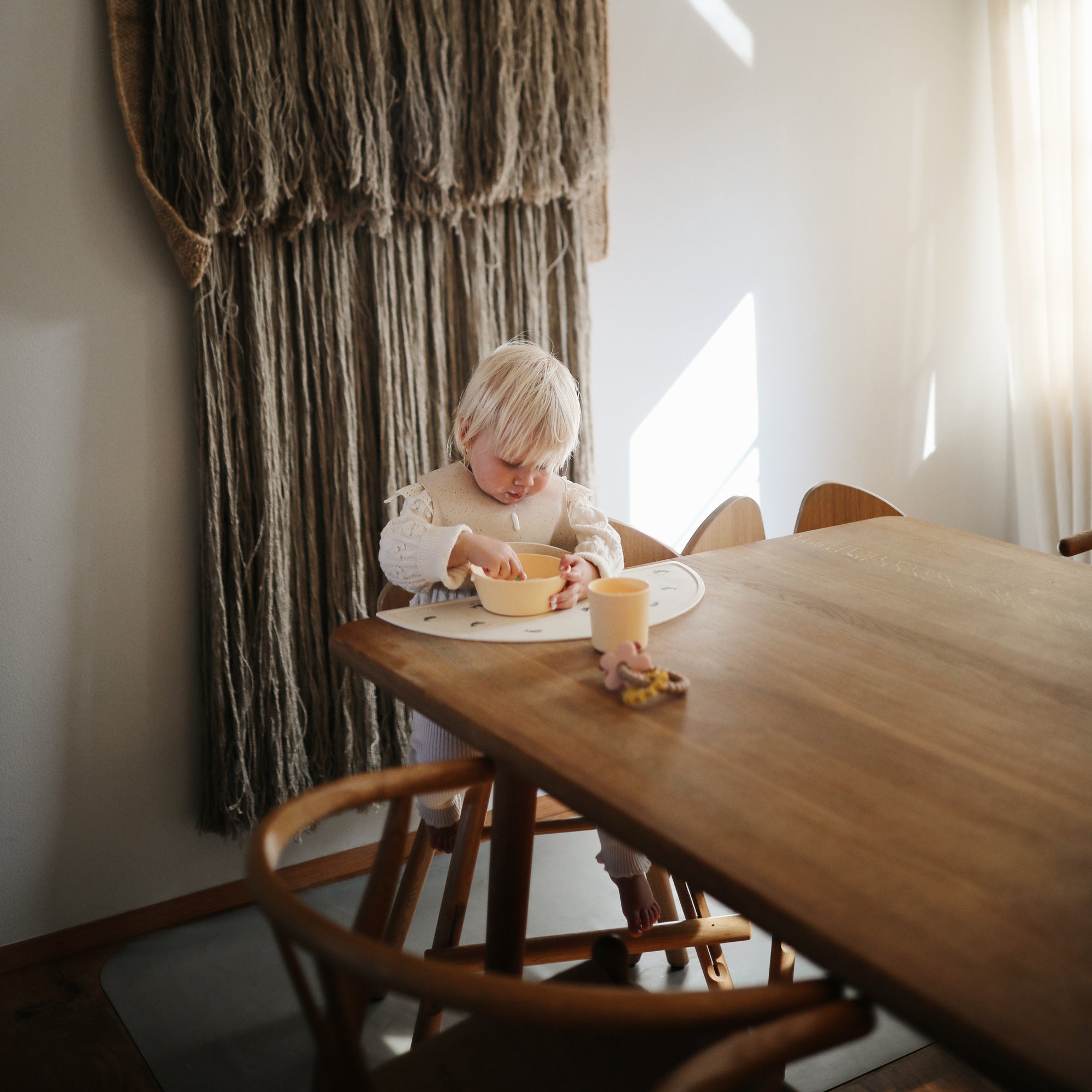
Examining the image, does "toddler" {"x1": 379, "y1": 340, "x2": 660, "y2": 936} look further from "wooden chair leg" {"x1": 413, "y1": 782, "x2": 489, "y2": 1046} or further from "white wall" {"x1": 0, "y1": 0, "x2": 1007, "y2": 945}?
"white wall" {"x1": 0, "y1": 0, "x2": 1007, "y2": 945}

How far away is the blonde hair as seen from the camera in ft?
5.13

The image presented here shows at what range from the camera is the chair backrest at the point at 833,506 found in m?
2.13

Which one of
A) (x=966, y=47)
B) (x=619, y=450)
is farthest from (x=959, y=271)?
(x=619, y=450)

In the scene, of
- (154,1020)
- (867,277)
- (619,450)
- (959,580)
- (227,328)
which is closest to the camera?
(959,580)

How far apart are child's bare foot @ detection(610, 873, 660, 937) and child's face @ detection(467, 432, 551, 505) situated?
65 centimetres

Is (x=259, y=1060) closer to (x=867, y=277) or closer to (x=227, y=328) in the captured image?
(x=227, y=328)

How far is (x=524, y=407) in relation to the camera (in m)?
1.56

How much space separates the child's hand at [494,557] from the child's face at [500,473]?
0.60ft

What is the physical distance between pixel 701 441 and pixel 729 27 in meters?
1.05

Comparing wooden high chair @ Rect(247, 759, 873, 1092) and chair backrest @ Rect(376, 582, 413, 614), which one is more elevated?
chair backrest @ Rect(376, 582, 413, 614)

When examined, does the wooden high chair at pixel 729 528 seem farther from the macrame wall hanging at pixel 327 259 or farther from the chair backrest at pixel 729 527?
the macrame wall hanging at pixel 327 259

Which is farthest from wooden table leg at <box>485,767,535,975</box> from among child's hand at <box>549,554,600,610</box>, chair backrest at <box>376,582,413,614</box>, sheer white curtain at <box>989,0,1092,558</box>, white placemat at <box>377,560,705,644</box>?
sheer white curtain at <box>989,0,1092,558</box>

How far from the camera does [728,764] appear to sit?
3.02ft

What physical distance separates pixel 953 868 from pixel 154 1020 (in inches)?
62.5
